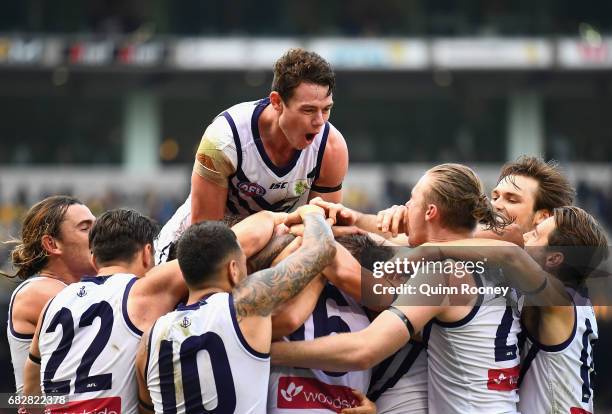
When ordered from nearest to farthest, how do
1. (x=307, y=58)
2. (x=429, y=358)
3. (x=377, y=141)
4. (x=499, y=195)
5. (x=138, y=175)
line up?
(x=429, y=358), (x=307, y=58), (x=499, y=195), (x=138, y=175), (x=377, y=141)

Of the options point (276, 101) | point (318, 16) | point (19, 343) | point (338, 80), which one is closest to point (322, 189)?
point (276, 101)

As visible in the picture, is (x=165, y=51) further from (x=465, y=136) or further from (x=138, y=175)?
(x=465, y=136)

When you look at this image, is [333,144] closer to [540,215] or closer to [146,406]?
[540,215]

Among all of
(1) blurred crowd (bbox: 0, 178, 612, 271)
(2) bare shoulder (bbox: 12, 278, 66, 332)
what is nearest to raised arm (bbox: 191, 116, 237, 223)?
(2) bare shoulder (bbox: 12, 278, 66, 332)

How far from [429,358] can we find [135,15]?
25490 millimetres

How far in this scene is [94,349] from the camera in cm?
466

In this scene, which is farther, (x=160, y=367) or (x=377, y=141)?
(x=377, y=141)

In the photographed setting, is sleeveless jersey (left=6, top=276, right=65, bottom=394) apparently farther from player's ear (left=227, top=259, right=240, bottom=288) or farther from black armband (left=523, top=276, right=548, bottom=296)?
black armband (left=523, top=276, right=548, bottom=296)

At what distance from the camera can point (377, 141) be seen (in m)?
29.1

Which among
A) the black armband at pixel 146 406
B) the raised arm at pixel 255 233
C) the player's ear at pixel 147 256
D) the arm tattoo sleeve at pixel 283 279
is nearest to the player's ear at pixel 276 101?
the raised arm at pixel 255 233

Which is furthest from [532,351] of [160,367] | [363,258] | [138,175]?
[138,175]

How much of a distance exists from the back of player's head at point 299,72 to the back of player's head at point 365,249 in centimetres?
107

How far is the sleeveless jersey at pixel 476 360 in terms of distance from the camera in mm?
4465

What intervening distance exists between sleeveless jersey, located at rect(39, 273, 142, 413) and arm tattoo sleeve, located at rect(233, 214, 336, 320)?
765 mm
